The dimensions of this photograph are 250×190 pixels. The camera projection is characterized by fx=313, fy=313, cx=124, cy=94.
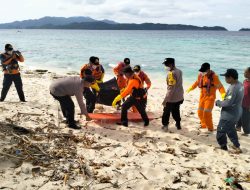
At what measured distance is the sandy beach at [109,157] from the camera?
5254 mm

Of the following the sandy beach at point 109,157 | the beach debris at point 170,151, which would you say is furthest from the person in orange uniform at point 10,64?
the beach debris at point 170,151

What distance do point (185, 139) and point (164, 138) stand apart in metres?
0.53

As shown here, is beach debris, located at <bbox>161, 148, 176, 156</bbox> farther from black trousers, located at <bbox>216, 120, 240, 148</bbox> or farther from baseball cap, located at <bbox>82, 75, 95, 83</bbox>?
baseball cap, located at <bbox>82, 75, 95, 83</bbox>

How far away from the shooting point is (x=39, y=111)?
9461mm

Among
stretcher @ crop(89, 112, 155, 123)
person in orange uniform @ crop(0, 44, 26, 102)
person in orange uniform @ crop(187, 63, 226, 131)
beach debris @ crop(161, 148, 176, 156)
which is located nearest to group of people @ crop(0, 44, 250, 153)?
person in orange uniform @ crop(187, 63, 226, 131)

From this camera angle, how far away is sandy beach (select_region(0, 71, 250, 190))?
525 centimetres

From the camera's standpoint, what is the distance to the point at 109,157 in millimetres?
6258

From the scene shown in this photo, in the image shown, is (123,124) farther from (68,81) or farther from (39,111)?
(39,111)

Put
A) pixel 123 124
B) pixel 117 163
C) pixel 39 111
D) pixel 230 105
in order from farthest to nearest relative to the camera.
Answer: pixel 39 111, pixel 123 124, pixel 230 105, pixel 117 163


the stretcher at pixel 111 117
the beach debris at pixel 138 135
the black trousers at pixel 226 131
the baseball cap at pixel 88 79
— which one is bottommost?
the beach debris at pixel 138 135

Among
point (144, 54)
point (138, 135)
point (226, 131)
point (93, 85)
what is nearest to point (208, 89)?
point (226, 131)

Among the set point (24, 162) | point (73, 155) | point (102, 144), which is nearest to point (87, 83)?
point (102, 144)

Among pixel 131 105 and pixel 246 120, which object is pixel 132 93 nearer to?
pixel 131 105

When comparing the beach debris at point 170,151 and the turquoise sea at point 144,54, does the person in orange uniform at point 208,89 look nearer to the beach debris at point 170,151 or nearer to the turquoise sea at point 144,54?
the beach debris at point 170,151
